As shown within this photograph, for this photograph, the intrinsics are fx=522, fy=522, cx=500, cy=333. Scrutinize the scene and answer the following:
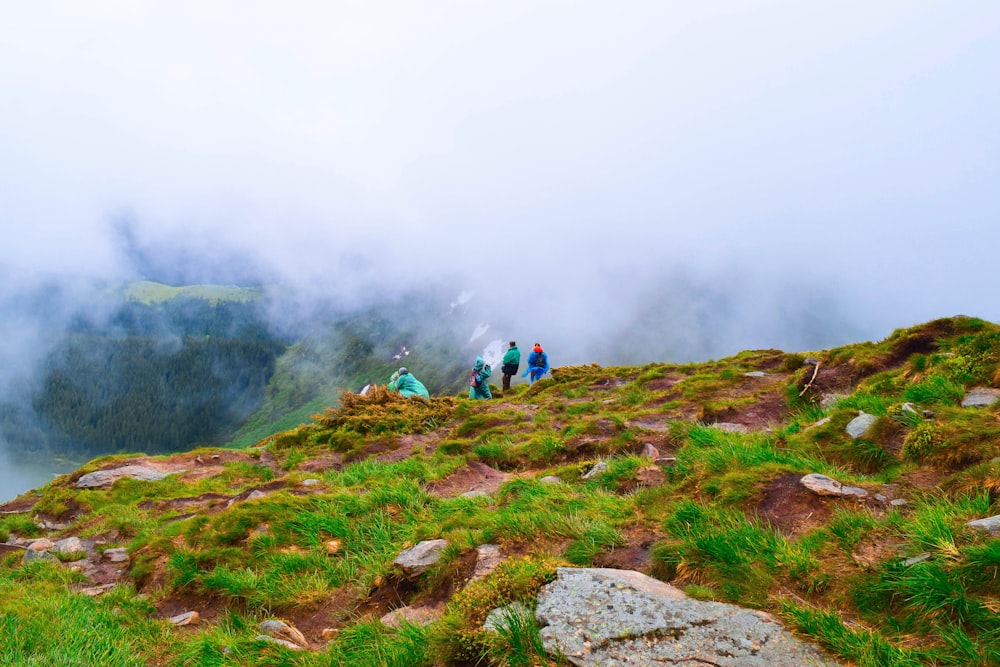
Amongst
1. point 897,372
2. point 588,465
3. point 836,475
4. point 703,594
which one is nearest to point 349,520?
point 588,465

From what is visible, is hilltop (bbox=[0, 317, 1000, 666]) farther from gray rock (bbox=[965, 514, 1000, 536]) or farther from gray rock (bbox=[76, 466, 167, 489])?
gray rock (bbox=[76, 466, 167, 489])

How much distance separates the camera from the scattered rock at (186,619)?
7012 millimetres

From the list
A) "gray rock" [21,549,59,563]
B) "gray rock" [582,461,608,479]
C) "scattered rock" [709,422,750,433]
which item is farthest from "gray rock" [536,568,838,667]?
"gray rock" [21,549,59,563]

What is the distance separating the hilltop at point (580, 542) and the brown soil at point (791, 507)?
30 mm

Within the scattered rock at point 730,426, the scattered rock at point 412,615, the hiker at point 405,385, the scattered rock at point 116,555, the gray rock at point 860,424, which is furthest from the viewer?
the hiker at point 405,385

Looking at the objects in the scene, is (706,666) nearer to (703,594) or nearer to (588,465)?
(703,594)

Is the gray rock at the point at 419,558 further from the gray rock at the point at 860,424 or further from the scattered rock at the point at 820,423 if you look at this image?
the scattered rock at the point at 820,423

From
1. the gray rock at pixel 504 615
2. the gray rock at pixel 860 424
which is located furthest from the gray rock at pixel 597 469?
the gray rock at pixel 504 615

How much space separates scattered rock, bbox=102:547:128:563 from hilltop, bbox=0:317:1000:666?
5 centimetres

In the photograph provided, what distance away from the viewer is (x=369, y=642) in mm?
5555

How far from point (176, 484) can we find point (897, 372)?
18.1 meters

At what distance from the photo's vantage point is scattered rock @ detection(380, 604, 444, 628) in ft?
18.9

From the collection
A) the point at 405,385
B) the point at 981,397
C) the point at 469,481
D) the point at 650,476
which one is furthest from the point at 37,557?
the point at 981,397

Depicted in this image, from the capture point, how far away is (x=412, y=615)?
5977mm
